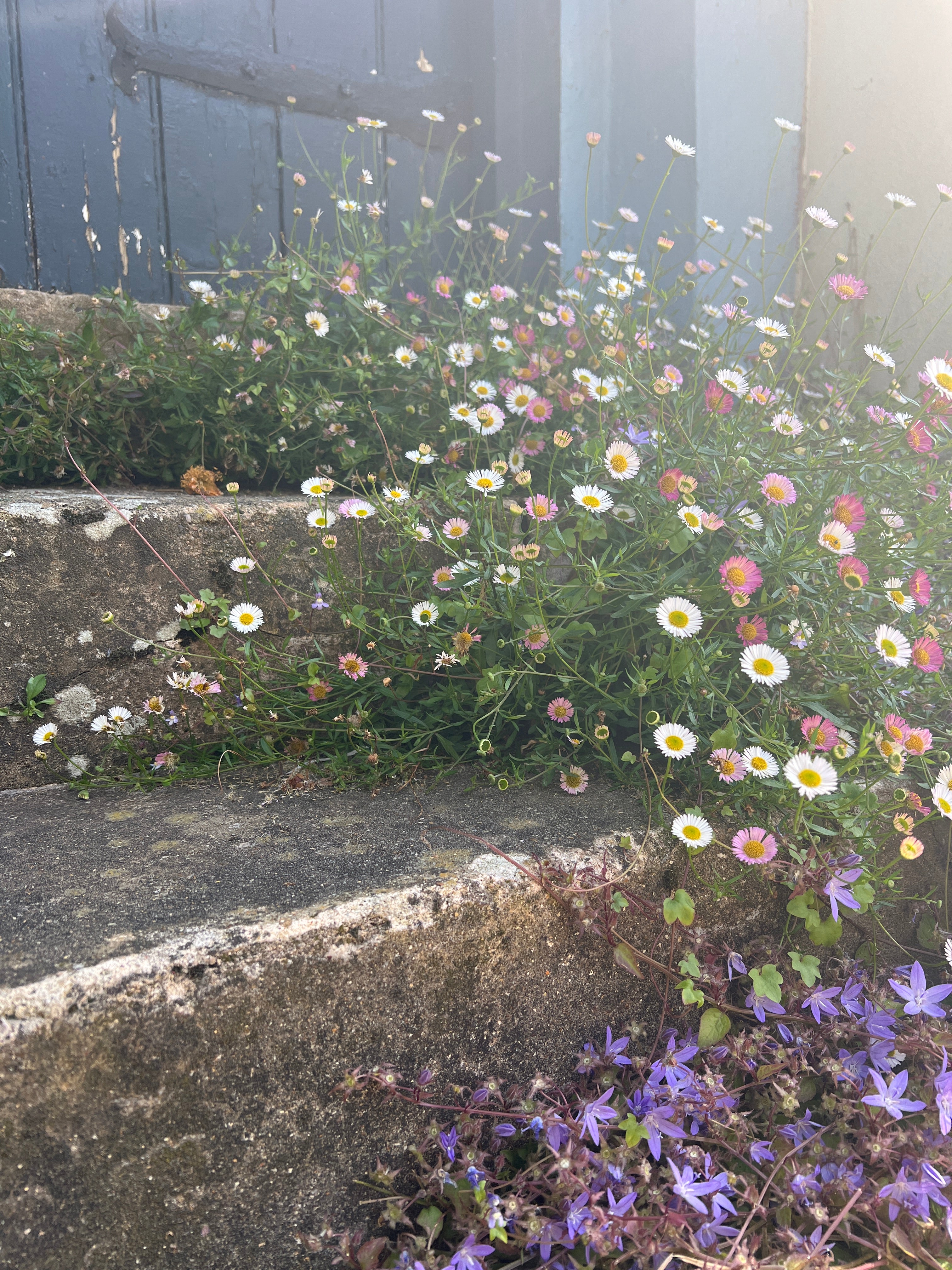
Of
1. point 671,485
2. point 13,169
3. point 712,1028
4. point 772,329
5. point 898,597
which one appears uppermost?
point 13,169

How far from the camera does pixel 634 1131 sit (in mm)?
943

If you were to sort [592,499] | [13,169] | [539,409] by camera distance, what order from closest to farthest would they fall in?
[592,499] < [539,409] < [13,169]

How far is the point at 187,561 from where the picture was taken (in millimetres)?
1475

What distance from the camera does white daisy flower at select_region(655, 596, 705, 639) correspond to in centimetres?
117

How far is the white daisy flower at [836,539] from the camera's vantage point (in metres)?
1.23

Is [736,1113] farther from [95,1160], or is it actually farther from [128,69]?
[128,69]

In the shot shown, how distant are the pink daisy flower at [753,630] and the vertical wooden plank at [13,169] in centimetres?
237

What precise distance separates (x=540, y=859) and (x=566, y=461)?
1060 mm

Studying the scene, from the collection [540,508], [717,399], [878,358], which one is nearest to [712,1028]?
[540,508]

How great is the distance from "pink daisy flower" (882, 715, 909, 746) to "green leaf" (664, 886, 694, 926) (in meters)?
0.38

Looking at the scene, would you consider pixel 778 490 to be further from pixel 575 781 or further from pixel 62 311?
pixel 62 311

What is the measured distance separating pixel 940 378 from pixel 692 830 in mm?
947

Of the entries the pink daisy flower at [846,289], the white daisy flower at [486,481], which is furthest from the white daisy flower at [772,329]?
the white daisy flower at [486,481]

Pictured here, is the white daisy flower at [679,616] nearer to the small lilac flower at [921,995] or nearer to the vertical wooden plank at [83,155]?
the small lilac flower at [921,995]
